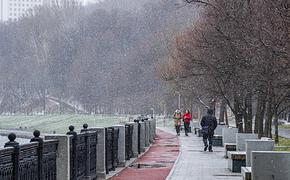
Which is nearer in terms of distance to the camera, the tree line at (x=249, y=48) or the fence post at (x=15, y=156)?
the fence post at (x=15, y=156)

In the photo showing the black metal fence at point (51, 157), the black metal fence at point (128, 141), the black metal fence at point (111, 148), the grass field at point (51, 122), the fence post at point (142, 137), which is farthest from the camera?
the grass field at point (51, 122)

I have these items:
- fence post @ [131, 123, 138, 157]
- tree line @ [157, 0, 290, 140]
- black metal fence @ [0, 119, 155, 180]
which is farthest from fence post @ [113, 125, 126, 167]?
tree line @ [157, 0, 290, 140]

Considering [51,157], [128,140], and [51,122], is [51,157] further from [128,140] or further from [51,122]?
[51,122]

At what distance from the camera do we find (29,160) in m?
11.3

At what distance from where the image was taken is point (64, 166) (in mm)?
13797

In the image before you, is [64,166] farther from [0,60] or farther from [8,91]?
[0,60]

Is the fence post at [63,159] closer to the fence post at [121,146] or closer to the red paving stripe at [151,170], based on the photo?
the red paving stripe at [151,170]

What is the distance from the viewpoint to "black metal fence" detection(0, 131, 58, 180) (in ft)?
33.1

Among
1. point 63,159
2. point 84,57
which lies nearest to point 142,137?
point 63,159

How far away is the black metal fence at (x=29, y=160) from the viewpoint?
33.1 ft

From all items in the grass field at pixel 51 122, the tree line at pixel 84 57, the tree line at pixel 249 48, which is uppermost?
the tree line at pixel 84 57

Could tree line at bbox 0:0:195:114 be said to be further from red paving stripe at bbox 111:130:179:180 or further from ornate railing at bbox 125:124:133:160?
ornate railing at bbox 125:124:133:160

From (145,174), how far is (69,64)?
12793 cm

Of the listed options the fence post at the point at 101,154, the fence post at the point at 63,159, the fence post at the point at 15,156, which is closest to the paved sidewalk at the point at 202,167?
the fence post at the point at 101,154
